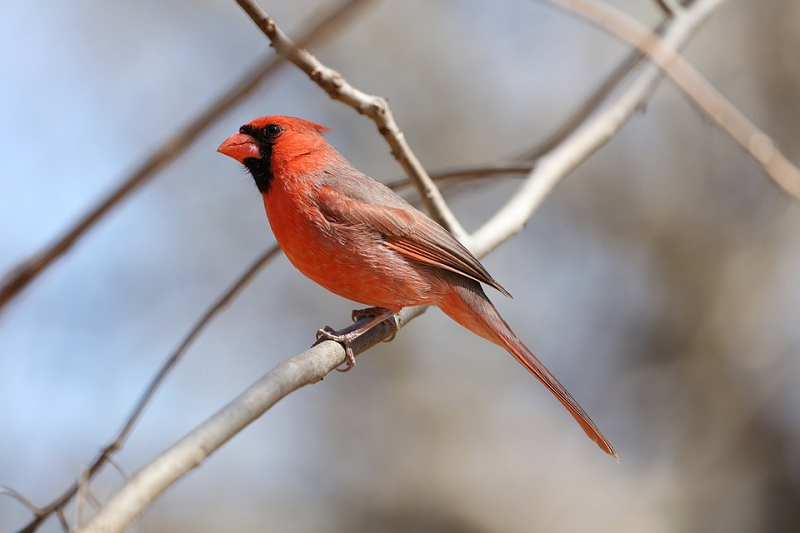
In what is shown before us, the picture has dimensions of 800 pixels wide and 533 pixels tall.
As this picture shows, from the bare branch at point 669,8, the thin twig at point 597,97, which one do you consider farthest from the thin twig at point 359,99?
the bare branch at point 669,8

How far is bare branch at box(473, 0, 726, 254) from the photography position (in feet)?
7.82

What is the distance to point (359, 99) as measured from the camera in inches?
71.4

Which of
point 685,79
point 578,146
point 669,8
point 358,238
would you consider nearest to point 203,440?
point 685,79

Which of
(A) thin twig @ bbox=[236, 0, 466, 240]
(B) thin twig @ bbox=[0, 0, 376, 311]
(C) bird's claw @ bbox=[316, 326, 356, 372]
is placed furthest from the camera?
(C) bird's claw @ bbox=[316, 326, 356, 372]

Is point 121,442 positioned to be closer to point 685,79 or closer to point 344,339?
point 344,339

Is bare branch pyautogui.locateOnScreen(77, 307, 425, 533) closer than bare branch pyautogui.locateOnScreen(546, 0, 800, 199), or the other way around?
bare branch pyautogui.locateOnScreen(77, 307, 425, 533)

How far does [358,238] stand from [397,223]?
15 cm

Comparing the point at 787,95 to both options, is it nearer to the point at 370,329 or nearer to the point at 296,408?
the point at 296,408

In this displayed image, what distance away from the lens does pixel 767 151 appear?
189 cm

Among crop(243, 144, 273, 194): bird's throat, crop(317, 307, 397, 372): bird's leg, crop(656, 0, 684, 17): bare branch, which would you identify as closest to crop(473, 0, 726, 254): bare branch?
crop(656, 0, 684, 17): bare branch

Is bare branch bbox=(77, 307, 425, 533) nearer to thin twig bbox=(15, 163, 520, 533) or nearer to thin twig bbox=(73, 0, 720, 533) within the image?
thin twig bbox=(73, 0, 720, 533)

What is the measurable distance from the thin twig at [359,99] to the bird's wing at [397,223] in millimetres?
70

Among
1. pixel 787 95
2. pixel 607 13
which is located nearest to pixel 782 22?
pixel 787 95

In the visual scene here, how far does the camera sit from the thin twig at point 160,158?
0.87m
